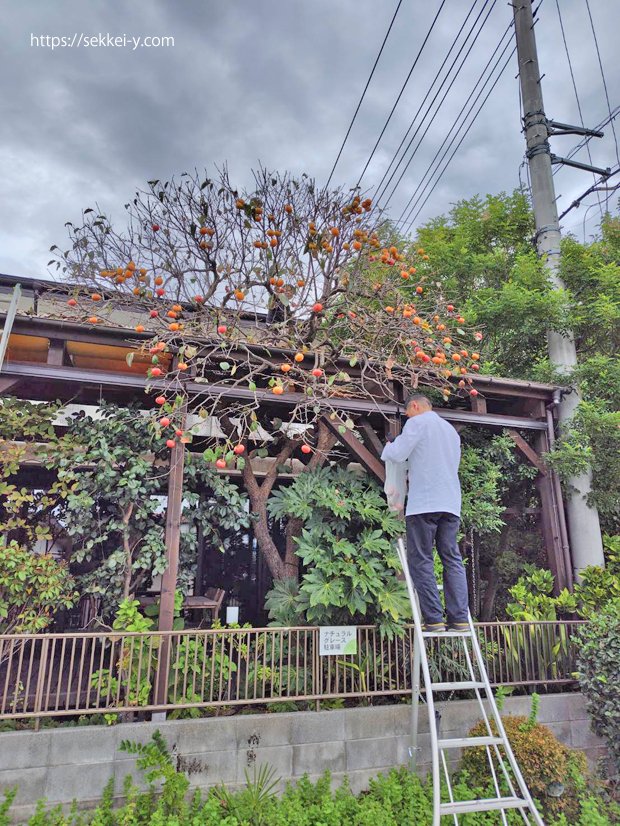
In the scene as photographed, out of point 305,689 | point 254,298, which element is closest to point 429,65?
point 254,298

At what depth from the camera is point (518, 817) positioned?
130 inches

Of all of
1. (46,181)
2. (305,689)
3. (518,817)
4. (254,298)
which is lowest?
(518,817)

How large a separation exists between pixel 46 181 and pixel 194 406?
4.55m

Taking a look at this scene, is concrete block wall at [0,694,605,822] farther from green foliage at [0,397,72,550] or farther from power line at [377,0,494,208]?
power line at [377,0,494,208]

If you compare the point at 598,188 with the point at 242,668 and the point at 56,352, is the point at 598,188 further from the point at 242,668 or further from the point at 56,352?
the point at 242,668

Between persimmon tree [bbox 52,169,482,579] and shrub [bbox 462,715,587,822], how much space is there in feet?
7.60

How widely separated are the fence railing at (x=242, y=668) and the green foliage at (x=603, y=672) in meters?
0.36

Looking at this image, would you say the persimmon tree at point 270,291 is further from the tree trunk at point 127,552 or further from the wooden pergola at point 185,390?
the tree trunk at point 127,552

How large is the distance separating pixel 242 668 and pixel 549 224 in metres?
6.47

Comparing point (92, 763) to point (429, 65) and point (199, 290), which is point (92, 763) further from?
point (429, 65)

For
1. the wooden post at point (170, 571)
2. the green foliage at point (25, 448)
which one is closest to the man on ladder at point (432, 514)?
the wooden post at point (170, 571)

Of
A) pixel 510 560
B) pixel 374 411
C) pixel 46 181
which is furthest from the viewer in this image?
pixel 46 181

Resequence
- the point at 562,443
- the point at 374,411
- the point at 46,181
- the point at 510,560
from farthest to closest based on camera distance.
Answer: the point at 46,181
the point at 510,560
the point at 562,443
the point at 374,411

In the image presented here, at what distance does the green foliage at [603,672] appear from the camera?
150 inches
